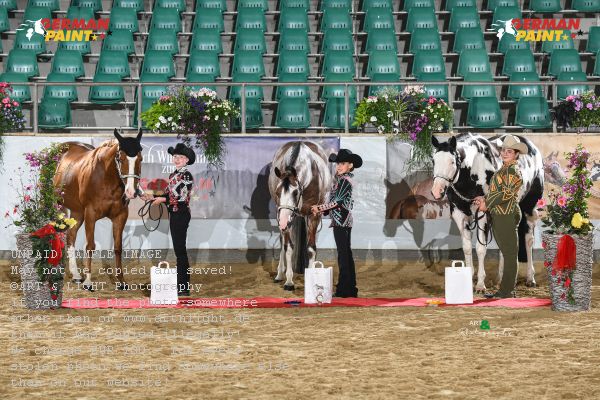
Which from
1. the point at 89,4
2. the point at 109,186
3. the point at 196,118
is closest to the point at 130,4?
the point at 89,4

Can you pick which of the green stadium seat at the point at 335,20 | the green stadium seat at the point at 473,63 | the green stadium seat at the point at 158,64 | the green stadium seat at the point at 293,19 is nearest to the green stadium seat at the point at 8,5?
the green stadium seat at the point at 158,64

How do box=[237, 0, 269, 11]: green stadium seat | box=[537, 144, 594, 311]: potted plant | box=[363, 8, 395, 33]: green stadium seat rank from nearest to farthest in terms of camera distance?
box=[537, 144, 594, 311]: potted plant, box=[363, 8, 395, 33]: green stadium seat, box=[237, 0, 269, 11]: green stadium seat

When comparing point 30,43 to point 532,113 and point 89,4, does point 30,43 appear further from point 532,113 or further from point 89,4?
point 532,113

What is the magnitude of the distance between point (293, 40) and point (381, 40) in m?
2.07

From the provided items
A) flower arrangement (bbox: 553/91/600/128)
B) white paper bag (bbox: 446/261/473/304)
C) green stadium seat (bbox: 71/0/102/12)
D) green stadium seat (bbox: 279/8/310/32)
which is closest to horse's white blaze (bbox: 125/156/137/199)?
white paper bag (bbox: 446/261/473/304)

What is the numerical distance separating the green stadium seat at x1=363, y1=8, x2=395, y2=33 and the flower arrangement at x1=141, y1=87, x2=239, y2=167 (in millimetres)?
7405

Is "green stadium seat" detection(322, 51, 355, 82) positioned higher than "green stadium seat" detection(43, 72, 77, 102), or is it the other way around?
"green stadium seat" detection(322, 51, 355, 82)

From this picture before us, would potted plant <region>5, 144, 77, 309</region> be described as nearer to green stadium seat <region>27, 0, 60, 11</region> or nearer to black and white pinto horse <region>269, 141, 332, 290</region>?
black and white pinto horse <region>269, 141, 332, 290</region>

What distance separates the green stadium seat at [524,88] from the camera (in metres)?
19.5

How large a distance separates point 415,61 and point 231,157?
21.9 feet

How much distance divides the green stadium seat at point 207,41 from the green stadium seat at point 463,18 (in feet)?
18.8

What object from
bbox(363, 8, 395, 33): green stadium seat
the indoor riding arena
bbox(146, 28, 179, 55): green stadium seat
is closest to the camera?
the indoor riding arena

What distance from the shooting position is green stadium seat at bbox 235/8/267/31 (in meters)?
22.0

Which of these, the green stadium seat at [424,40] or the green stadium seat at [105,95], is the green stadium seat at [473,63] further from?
the green stadium seat at [105,95]
